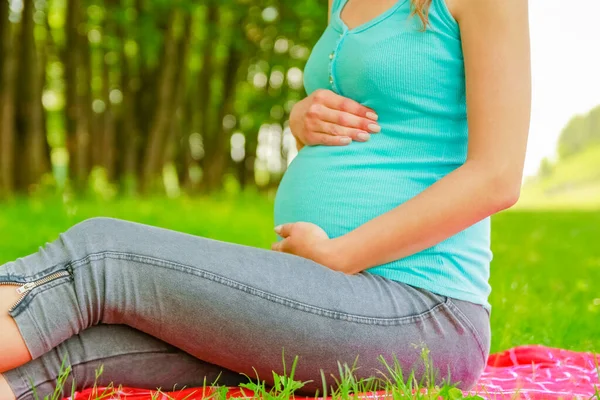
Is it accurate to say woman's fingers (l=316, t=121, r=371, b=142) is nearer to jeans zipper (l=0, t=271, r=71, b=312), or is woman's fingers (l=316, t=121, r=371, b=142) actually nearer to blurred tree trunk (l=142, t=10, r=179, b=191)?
jeans zipper (l=0, t=271, r=71, b=312)

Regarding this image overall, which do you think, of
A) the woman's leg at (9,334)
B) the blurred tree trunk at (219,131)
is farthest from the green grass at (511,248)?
the blurred tree trunk at (219,131)

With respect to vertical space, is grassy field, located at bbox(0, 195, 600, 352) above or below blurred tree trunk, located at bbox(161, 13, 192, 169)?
below

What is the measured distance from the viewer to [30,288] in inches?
58.1

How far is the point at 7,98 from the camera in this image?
7.32 m

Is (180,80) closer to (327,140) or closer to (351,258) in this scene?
(327,140)

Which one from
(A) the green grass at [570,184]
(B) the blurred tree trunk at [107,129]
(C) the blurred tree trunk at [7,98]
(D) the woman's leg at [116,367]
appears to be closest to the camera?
(D) the woman's leg at [116,367]

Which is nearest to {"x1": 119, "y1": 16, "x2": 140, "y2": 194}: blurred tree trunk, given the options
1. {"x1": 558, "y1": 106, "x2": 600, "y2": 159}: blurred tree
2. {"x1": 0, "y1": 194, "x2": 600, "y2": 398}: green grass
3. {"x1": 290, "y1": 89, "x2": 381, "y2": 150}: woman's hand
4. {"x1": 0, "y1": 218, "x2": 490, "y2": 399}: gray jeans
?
{"x1": 0, "y1": 194, "x2": 600, "y2": 398}: green grass

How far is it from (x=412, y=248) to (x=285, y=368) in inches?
16.1

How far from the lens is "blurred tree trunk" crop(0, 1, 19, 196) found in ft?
23.9

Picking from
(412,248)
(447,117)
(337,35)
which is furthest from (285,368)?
(337,35)

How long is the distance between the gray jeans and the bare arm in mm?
122

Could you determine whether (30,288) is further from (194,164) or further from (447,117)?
(194,164)

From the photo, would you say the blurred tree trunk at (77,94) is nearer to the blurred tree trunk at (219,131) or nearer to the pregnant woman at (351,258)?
the blurred tree trunk at (219,131)

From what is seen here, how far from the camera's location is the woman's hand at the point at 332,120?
1.81 m
